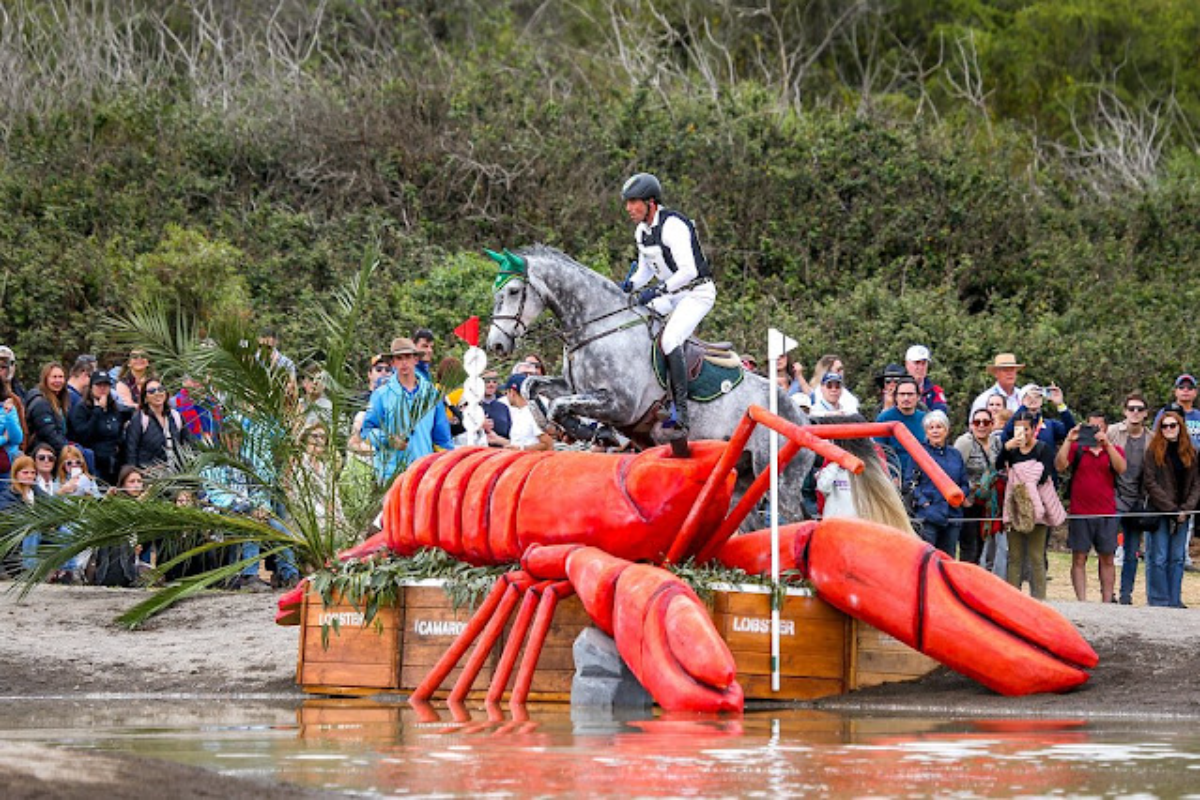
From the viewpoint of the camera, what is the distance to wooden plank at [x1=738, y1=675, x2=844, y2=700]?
40.5ft

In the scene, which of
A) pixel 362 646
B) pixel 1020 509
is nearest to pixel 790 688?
pixel 362 646

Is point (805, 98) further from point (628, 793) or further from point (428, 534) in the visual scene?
point (628, 793)

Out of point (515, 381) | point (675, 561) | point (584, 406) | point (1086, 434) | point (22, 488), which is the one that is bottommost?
point (675, 561)

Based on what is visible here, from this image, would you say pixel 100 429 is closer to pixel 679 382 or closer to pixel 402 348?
pixel 402 348

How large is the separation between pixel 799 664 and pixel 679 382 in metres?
2.94

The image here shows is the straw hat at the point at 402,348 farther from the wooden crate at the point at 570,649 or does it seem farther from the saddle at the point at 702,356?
the wooden crate at the point at 570,649

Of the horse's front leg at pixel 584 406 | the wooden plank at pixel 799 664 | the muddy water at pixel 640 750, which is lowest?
the muddy water at pixel 640 750

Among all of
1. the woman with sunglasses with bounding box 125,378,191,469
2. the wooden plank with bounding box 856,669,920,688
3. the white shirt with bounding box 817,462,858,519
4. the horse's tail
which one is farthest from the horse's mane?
the woman with sunglasses with bounding box 125,378,191,469

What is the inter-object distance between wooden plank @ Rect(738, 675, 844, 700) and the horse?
2200mm

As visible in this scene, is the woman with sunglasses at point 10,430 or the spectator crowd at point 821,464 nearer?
the spectator crowd at point 821,464

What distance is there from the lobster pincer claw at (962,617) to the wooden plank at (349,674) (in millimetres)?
3154

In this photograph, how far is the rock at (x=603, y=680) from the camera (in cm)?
1173

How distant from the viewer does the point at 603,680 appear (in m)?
11.8

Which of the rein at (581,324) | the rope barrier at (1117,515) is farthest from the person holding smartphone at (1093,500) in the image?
the rein at (581,324)
